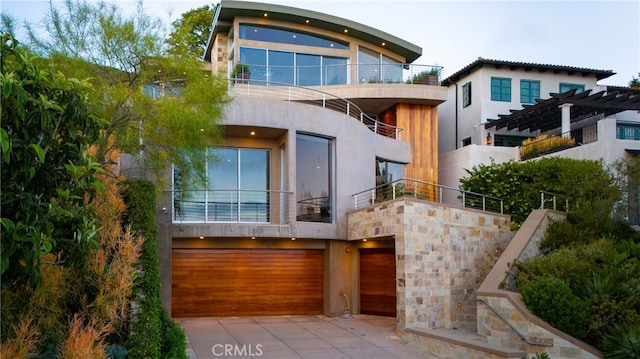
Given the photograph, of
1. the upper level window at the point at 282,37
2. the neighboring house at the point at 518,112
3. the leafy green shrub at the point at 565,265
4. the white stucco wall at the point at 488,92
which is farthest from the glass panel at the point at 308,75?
the leafy green shrub at the point at 565,265

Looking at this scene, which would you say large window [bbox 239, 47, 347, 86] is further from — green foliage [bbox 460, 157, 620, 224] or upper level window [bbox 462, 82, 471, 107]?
green foliage [bbox 460, 157, 620, 224]

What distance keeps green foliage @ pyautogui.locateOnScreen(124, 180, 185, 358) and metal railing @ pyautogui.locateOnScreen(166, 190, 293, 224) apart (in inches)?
190

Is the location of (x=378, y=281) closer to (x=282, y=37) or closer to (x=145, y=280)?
(x=145, y=280)

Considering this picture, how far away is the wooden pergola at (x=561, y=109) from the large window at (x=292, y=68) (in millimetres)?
7506

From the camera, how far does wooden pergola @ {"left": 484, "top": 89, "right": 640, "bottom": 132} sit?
2383 centimetres

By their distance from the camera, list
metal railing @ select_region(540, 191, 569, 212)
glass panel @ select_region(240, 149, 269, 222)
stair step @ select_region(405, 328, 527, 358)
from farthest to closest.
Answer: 1. metal railing @ select_region(540, 191, 569, 212)
2. glass panel @ select_region(240, 149, 269, 222)
3. stair step @ select_region(405, 328, 527, 358)

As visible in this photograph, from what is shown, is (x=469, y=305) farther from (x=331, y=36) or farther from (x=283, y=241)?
(x=331, y=36)

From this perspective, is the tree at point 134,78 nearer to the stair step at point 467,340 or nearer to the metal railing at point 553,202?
the stair step at point 467,340

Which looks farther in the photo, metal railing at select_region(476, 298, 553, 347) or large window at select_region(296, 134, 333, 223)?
large window at select_region(296, 134, 333, 223)

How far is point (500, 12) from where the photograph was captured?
23.4m

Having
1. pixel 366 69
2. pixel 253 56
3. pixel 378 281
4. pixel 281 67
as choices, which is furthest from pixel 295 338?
pixel 366 69

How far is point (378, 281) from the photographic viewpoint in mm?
19688

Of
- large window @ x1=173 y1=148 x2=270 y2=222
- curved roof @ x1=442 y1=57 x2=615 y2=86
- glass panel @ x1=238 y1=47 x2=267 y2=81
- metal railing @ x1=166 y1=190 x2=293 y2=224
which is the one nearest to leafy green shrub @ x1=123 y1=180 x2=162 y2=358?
large window @ x1=173 y1=148 x2=270 y2=222

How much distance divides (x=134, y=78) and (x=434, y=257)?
916 centimetres
